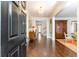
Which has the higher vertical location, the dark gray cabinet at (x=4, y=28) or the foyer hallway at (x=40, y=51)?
the dark gray cabinet at (x=4, y=28)

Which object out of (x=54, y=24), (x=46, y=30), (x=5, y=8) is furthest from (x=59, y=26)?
(x=5, y=8)

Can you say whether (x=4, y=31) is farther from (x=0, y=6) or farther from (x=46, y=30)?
(x=46, y=30)

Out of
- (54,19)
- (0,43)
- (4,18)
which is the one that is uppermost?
(54,19)

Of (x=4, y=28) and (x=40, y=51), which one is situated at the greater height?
(x=4, y=28)

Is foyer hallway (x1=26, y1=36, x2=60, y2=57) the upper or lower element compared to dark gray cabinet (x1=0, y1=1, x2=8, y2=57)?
lower

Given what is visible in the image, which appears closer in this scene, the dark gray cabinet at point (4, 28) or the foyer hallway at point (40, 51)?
the dark gray cabinet at point (4, 28)

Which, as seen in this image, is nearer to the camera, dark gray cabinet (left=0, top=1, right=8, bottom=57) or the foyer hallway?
dark gray cabinet (left=0, top=1, right=8, bottom=57)

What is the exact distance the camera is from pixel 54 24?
798 cm

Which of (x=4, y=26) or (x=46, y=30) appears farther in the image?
(x=46, y=30)

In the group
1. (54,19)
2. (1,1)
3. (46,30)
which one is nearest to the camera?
(1,1)

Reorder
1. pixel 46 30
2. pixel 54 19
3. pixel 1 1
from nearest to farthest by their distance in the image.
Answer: pixel 1 1
pixel 54 19
pixel 46 30

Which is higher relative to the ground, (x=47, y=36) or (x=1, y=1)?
(x=1, y=1)

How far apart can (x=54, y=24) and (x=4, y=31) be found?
7.36 m

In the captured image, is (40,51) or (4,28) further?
(40,51)
